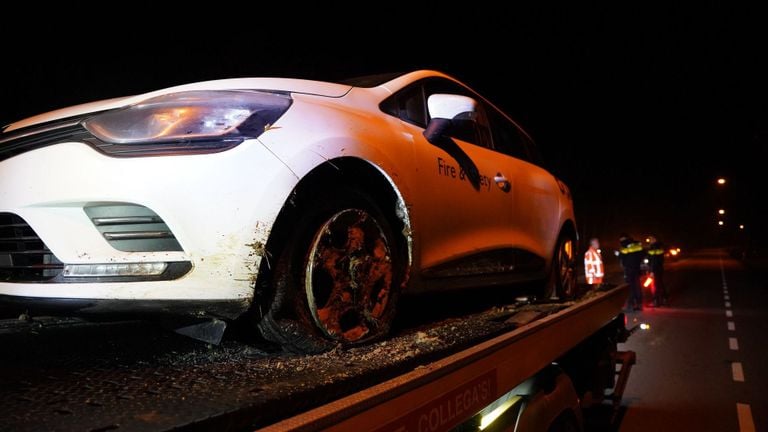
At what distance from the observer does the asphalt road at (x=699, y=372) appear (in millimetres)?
5176

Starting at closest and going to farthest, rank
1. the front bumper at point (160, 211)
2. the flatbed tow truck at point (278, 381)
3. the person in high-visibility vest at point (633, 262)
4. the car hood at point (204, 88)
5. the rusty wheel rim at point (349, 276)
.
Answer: the flatbed tow truck at point (278, 381)
the front bumper at point (160, 211)
the car hood at point (204, 88)
the rusty wheel rim at point (349, 276)
the person in high-visibility vest at point (633, 262)

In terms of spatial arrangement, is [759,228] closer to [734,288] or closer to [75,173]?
[734,288]

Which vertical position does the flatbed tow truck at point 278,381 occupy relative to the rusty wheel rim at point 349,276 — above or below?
below

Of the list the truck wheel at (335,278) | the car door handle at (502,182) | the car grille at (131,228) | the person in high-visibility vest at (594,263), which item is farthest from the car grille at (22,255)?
the person in high-visibility vest at (594,263)

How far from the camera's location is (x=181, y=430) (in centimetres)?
119

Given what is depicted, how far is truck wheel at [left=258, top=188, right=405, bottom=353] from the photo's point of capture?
6.66 feet

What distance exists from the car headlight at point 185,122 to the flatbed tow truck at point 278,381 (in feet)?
2.32

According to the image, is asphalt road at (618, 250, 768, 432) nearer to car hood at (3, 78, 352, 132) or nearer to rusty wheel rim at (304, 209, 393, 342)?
rusty wheel rim at (304, 209, 393, 342)

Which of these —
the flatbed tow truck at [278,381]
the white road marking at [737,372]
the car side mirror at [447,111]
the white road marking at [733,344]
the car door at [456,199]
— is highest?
the car side mirror at [447,111]

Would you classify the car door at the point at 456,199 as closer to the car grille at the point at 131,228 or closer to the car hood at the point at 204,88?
the car hood at the point at 204,88

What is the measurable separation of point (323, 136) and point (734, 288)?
21.2 metres

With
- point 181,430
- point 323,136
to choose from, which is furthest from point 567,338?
point 181,430

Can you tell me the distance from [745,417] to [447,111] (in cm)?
441

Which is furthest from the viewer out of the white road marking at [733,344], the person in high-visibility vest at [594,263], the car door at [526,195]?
the person in high-visibility vest at [594,263]
